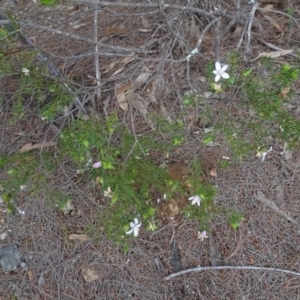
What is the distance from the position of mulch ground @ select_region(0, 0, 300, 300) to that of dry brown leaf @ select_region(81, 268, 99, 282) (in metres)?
0.01

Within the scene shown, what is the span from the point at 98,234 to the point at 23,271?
0.74 metres

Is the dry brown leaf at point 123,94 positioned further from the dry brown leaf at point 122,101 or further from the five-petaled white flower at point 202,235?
the five-petaled white flower at point 202,235

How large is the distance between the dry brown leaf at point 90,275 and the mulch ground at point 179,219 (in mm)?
11

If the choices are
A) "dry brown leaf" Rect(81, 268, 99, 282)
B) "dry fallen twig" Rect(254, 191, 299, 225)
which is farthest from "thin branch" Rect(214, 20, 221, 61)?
"dry brown leaf" Rect(81, 268, 99, 282)

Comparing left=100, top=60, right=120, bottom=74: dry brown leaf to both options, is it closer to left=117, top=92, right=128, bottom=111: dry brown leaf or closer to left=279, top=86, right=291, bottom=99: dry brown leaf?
left=117, top=92, right=128, bottom=111: dry brown leaf

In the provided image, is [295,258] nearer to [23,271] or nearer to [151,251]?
[151,251]

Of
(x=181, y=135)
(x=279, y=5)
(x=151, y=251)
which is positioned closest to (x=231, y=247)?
(x=151, y=251)

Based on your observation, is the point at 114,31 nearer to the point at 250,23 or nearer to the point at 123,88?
the point at 123,88

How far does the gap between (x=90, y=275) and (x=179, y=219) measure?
0.87m

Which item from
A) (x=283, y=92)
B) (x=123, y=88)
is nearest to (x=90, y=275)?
(x=123, y=88)

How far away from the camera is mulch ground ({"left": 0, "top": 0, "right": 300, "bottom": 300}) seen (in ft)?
10.2

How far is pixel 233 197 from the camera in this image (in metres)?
3.14

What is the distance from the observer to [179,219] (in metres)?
3.17

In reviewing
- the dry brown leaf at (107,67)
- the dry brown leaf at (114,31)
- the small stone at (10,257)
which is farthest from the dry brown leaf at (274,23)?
the small stone at (10,257)
